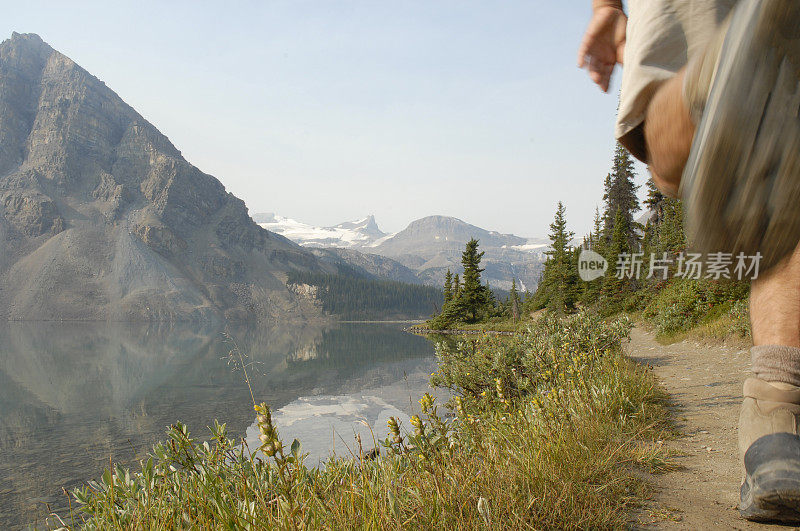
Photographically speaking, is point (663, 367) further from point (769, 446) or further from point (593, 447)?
point (769, 446)

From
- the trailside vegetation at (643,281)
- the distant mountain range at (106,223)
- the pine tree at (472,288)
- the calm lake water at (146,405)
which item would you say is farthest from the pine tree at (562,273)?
the distant mountain range at (106,223)

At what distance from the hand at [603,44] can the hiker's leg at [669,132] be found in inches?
12.6

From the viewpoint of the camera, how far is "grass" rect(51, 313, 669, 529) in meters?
1.56

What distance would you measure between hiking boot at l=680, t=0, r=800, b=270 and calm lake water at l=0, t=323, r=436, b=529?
398 cm

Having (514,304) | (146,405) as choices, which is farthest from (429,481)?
(514,304)

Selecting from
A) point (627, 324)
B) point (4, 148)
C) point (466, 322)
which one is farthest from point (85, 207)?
point (627, 324)

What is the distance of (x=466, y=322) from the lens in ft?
198

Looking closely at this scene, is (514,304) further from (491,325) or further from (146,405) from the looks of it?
(146,405)

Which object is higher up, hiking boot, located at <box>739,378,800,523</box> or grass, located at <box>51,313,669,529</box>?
hiking boot, located at <box>739,378,800,523</box>

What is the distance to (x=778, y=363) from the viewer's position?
1.42m

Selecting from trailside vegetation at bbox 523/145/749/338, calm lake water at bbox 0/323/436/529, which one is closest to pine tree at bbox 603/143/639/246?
trailside vegetation at bbox 523/145/749/338

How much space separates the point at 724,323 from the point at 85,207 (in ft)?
608

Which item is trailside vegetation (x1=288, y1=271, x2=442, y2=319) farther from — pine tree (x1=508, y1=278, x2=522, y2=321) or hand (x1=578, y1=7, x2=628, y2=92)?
hand (x1=578, y1=7, x2=628, y2=92)

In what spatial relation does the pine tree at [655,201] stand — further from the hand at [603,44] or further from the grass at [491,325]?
the hand at [603,44]
